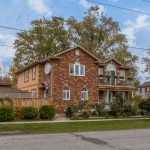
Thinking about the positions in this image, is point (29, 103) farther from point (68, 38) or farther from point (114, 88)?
point (68, 38)

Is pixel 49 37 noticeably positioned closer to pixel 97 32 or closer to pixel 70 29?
pixel 70 29

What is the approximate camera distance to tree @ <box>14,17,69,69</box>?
216ft

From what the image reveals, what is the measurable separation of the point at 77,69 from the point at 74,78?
3.91ft

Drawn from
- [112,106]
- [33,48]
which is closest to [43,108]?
[112,106]

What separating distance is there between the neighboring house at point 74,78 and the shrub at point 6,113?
1303 cm

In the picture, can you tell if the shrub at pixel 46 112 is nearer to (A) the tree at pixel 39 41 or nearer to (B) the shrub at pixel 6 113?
(B) the shrub at pixel 6 113

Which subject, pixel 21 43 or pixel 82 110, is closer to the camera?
pixel 82 110

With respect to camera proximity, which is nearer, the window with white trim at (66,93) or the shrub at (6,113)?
the shrub at (6,113)

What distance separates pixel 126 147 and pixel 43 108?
20.1 meters

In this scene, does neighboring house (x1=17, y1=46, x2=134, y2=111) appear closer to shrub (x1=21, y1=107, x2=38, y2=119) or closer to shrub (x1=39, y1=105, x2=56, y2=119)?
shrub (x1=39, y1=105, x2=56, y2=119)

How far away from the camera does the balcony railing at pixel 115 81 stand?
5003 cm

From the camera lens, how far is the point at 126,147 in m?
14.4

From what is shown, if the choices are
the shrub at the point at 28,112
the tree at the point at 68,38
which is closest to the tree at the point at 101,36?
the tree at the point at 68,38

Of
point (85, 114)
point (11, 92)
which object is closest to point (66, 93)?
point (11, 92)
